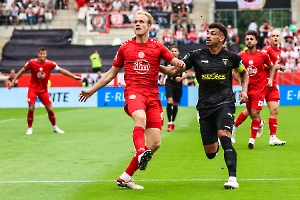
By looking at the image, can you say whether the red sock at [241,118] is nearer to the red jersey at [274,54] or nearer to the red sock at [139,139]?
the red jersey at [274,54]

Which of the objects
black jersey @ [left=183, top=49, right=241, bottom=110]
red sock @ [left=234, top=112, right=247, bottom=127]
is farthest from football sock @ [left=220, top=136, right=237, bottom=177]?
red sock @ [left=234, top=112, right=247, bottom=127]

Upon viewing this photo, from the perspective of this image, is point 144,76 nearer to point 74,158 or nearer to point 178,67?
point 178,67

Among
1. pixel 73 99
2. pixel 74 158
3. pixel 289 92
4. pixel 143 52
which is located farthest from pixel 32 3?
pixel 143 52

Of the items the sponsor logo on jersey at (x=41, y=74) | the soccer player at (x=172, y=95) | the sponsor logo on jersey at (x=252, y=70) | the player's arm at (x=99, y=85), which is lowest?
the soccer player at (x=172, y=95)

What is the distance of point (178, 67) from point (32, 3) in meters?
42.4

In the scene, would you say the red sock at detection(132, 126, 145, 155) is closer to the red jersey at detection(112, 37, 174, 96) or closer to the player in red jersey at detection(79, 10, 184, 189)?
the player in red jersey at detection(79, 10, 184, 189)

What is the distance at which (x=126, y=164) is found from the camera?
13.2m

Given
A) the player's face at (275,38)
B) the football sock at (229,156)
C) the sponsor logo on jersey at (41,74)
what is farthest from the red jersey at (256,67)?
the sponsor logo on jersey at (41,74)

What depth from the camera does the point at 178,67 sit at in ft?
34.1

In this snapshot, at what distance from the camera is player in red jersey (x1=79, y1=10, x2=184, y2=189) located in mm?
10188

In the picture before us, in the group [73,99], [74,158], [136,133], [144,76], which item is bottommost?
[73,99]

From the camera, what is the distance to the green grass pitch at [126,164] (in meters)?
9.75

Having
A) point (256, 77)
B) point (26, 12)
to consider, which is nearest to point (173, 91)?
point (256, 77)

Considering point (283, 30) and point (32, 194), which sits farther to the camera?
point (283, 30)
